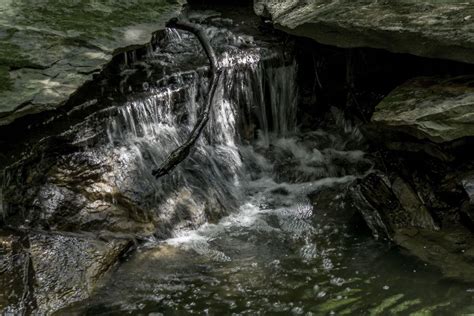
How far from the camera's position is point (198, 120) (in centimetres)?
588

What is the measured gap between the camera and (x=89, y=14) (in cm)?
627

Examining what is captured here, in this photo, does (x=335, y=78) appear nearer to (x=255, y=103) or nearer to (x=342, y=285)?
(x=255, y=103)

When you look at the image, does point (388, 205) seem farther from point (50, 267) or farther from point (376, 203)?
point (50, 267)

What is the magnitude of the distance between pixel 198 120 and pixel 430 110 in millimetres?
2382

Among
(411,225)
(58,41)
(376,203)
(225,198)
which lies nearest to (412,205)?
(411,225)

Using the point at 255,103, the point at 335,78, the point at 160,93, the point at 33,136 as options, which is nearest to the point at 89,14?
the point at 160,93

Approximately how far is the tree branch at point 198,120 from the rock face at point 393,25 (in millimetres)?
908

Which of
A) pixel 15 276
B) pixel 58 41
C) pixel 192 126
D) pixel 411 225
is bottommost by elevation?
pixel 411 225

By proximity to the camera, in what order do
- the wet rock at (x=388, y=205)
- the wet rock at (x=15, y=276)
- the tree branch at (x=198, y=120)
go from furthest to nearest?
the tree branch at (x=198, y=120) < the wet rock at (x=388, y=205) < the wet rock at (x=15, y=276)

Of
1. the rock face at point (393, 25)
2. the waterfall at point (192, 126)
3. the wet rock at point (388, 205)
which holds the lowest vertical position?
the wet rock at point (388, 205)

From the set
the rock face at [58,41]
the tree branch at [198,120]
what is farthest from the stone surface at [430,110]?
the rock face at [58,41]

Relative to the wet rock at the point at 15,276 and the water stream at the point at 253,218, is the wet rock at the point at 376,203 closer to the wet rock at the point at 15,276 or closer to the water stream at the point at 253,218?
the water stream at the point at 253,218

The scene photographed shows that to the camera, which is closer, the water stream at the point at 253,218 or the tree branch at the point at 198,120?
the water stream at the point at 253,218

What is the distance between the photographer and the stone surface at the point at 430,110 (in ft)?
15.6
